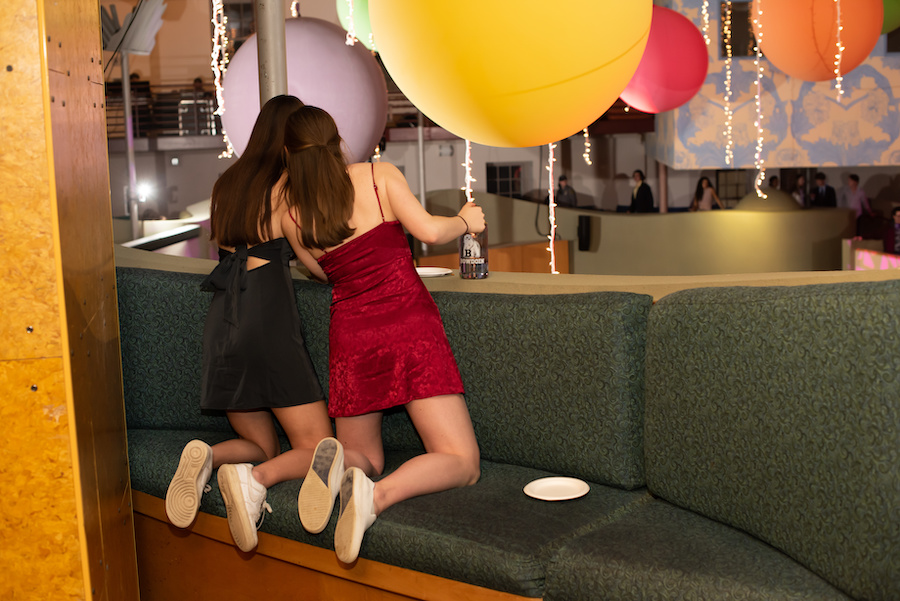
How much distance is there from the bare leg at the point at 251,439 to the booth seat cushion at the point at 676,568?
104cm

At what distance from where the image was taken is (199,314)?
8.73 feet

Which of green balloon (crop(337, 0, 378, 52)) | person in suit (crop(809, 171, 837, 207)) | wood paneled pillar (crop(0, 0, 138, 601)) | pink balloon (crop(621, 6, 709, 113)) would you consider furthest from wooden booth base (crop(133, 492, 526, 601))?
person in suit (crop(809, 171, 837, 207))

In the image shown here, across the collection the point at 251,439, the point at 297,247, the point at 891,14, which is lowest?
the point at 251,439

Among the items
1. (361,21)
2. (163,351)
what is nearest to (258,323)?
(163,351)

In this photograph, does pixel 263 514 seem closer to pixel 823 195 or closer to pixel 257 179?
pixel 257 179

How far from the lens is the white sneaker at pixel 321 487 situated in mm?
1905

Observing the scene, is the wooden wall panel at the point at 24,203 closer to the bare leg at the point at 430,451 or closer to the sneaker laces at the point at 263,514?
the sneaker laces at the point at 263,514

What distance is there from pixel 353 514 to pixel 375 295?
600 mm

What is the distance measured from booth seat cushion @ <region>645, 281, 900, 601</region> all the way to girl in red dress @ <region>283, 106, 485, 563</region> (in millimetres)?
518

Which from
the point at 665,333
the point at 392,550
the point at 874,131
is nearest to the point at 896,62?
the point at 874,131

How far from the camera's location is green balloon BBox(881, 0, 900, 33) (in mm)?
5340

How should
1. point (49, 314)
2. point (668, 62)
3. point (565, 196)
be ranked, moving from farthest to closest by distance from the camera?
point (565, 196)
point (668, 62)
point (49, 314)

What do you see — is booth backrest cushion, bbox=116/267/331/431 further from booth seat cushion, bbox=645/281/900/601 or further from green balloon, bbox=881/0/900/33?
green balloon, bbox=881/0/900/33

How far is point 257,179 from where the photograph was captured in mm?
2201
